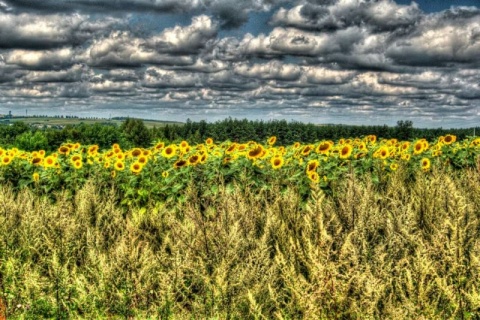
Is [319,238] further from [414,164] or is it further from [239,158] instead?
[414,164]

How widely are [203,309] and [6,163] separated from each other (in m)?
6.89

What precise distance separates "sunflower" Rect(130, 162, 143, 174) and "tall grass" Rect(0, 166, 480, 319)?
8.03 feet

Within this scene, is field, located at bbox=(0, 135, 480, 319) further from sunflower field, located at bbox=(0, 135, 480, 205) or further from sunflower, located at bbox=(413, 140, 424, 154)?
sunflower, located at bbox=(413, 140, 424, 154)

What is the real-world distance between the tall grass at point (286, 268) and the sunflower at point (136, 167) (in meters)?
2.45

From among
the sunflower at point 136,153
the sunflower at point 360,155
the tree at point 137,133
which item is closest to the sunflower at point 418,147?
the sunflower at point 360,155

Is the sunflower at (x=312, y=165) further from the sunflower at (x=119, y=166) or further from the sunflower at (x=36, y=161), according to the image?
the sunflower at (x=36, y=161)

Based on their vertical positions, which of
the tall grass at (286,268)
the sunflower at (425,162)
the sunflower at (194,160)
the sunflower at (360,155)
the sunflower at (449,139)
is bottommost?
the tall grass at (286,268)

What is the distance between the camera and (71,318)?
3805 millimetres

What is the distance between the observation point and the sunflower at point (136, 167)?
25.4 ft

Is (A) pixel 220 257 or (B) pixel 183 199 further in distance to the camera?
(B) pixel 183 199

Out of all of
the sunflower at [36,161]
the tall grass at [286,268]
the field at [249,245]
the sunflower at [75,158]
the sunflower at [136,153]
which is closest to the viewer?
the tall grass at [286,268]

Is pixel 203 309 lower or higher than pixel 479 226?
lower

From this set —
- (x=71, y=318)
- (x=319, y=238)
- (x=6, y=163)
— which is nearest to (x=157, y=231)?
(x=71, y=318)

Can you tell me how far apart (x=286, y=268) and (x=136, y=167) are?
481cm
